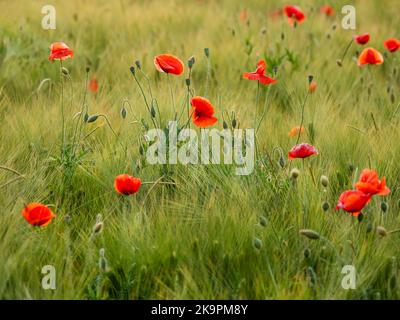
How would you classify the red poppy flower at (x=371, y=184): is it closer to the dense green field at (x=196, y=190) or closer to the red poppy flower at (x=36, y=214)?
the dense green field at (x=196, y=190)

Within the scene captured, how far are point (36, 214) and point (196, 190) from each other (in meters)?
0.48

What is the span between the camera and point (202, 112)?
2.00 metres

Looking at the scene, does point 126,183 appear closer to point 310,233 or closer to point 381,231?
point 310,233

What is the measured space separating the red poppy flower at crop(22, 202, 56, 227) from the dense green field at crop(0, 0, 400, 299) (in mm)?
76

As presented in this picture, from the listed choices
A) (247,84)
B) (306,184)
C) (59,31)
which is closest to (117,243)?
(306,184)

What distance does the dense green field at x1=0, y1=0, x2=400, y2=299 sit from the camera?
166 centimetres

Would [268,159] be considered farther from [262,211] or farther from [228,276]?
[228,276]

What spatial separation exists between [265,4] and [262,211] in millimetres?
2864

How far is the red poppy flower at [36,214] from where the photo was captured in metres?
1.66

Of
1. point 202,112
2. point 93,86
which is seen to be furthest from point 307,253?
point 93,86

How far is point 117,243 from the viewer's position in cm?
175

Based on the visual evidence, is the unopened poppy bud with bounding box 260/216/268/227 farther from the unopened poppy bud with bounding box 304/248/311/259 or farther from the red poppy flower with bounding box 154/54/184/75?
the red poppy flower with bounding box 154/54/184/75

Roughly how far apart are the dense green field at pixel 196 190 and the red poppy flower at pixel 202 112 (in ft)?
0.47

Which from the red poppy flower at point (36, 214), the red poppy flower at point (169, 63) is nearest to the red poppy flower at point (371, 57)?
the red poppy flower at point (169, 63)
